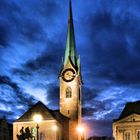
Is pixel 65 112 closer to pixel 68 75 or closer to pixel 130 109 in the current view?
pixel 68 75

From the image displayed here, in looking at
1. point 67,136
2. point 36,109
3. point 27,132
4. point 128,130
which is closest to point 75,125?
point 67,136

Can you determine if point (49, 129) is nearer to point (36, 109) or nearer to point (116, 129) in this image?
point (36, 109)

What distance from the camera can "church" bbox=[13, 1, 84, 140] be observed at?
8738 cm

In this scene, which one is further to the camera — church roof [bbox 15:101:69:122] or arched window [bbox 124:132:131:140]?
church roof [bbox 15:101:69:122]

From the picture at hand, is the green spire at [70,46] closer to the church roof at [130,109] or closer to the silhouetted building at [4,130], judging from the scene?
Answer: the church roof at [130,109]

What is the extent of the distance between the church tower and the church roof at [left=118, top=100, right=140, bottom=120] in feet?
41.3

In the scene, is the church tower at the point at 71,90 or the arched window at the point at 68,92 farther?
the arched window at the point at 68,92

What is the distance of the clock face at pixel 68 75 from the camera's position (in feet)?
315

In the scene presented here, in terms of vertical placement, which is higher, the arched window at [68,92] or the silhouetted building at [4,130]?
the arched window at [68,92]

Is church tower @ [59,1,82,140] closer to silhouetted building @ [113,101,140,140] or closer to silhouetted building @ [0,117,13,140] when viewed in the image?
silhouetted building @ [113,101,140,140]

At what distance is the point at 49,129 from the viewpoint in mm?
87250

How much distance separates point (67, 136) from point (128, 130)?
16065 millimetres

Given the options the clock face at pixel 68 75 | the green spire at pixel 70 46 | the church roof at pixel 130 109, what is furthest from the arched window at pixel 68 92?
the church roof at pixel 130 109

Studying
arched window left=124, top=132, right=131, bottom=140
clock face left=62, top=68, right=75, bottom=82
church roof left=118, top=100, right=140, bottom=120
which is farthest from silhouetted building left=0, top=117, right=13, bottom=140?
arched window left=124, top=132, right=131, bottom=140
